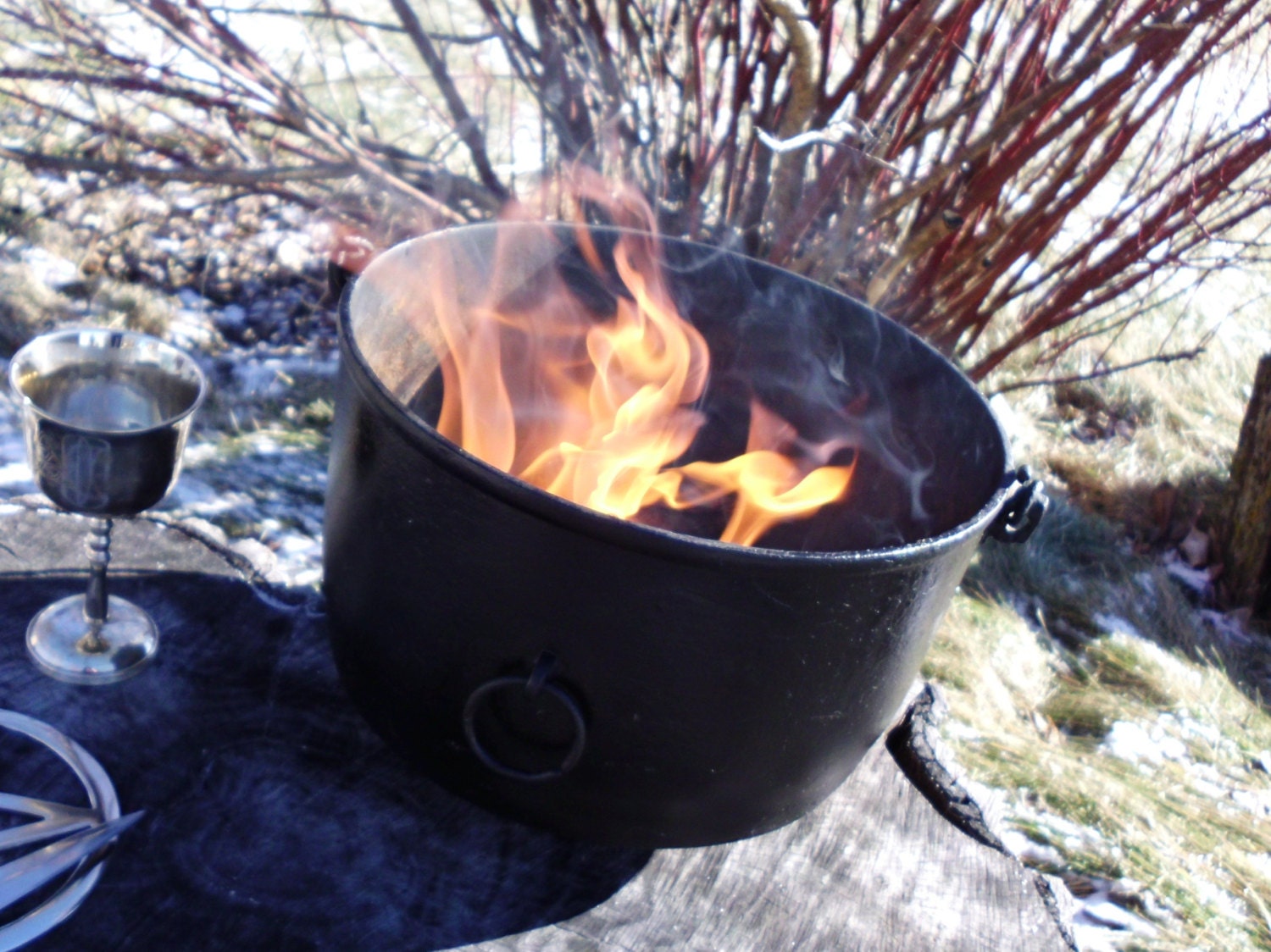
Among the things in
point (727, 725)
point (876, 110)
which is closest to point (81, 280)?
point (876, 110)

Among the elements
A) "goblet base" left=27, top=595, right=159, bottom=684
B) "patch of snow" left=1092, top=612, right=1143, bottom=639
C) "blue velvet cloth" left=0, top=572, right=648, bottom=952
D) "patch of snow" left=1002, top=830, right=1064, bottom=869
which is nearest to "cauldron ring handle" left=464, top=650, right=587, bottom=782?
"blue velvet cloth" left=0, top=572, right=648, bottom=952

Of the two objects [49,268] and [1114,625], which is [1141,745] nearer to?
[1114,625]

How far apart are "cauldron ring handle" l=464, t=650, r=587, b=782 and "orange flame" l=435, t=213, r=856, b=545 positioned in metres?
0.42

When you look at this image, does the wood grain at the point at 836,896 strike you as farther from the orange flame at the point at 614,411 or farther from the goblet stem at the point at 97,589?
the goblet stem at the point at 97,589

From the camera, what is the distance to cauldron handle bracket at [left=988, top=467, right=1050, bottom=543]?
55.2 inches

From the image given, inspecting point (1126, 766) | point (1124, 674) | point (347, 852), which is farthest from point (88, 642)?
point (1124, 674)

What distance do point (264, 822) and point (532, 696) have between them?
51cm

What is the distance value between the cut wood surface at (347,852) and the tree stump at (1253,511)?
2.31m

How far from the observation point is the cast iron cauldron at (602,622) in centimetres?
117

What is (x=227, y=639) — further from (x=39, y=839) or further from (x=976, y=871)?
(x=976, y=871)

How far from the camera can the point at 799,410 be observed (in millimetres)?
1869

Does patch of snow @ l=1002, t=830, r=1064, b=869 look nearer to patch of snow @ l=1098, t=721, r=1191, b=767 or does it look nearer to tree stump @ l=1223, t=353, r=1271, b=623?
patch of snow @ l=1098, t=721, r=1191, b=767

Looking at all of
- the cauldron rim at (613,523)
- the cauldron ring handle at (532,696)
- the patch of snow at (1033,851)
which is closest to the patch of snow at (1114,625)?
the patch of snow at (1033,851)

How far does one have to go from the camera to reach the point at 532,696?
4.14 ft
